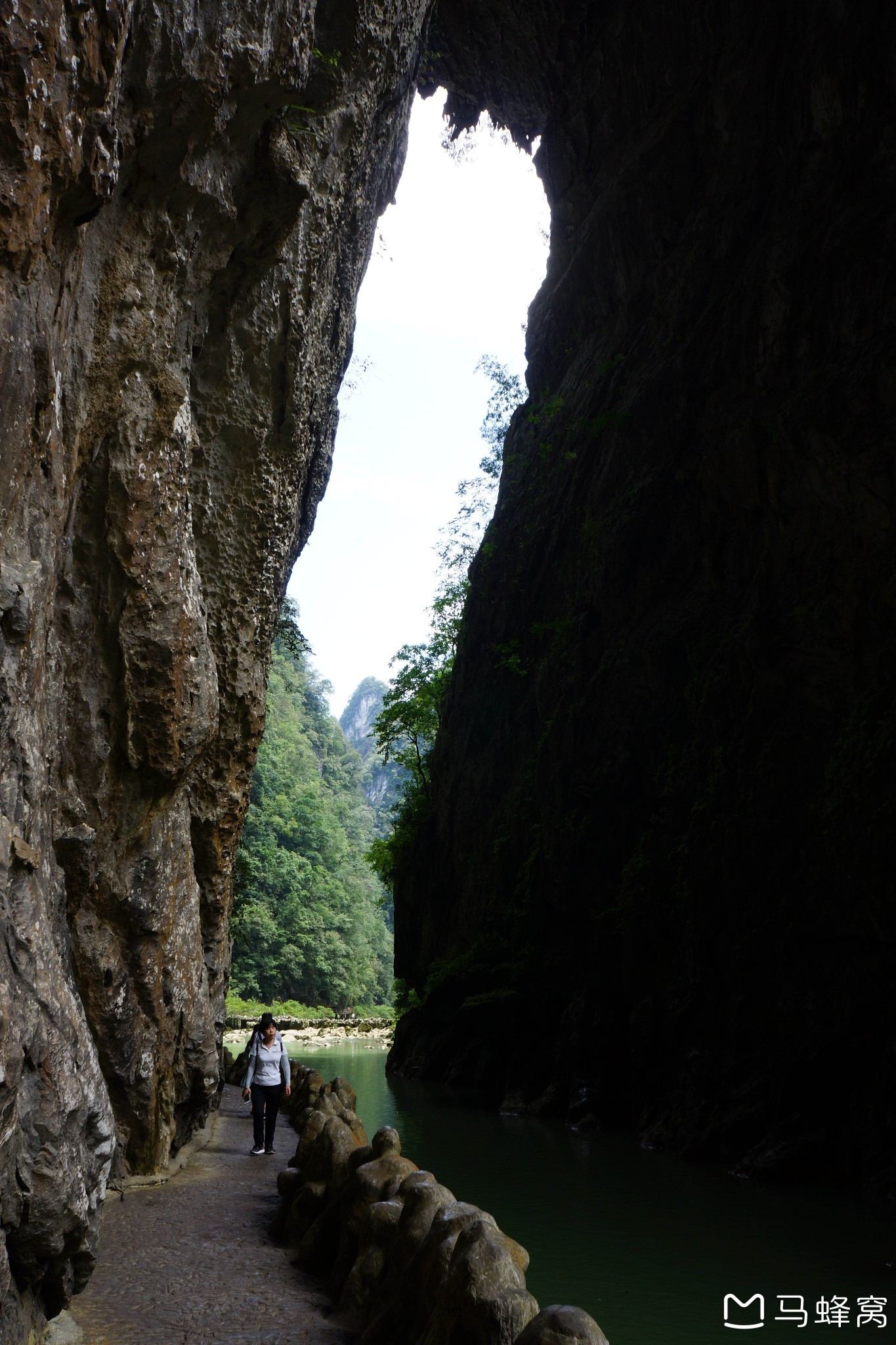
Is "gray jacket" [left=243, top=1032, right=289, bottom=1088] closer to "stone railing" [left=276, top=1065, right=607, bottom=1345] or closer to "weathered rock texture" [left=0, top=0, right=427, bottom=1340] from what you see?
"weathered rock texture" [left=0, top=0, right=427, bottom=1340]

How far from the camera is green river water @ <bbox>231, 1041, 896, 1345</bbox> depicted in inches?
269

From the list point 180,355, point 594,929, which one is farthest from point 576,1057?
point 180,355

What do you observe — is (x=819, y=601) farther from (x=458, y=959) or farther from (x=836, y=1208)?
(x=458, y=959)

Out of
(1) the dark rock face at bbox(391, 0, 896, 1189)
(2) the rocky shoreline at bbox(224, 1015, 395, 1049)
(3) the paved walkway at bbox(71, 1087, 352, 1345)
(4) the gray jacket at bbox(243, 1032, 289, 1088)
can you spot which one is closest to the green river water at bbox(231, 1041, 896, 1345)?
(1) the dark rock face at bbox(391, 0, 896, 1189)

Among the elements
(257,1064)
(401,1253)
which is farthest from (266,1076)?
(401,1253)

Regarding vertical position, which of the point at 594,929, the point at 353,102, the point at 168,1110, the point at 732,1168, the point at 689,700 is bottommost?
the point at 732,1168

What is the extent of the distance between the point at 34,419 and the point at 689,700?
13.3 m

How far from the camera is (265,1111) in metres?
10.7

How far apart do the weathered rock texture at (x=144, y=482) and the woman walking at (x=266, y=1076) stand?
0.51 meters

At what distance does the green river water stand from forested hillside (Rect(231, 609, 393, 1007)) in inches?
1178

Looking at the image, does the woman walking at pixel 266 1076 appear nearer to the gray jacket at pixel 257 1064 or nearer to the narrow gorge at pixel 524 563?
the gray jacket at pixel 257 1064

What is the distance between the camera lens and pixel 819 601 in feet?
43.6

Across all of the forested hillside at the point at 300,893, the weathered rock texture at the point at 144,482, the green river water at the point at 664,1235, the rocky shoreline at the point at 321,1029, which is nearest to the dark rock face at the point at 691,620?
the green river water at the point at 664,1235

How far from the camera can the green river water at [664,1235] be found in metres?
6.84
